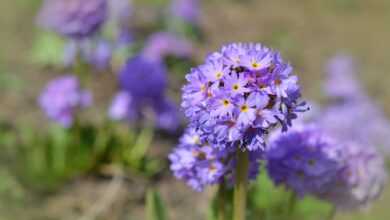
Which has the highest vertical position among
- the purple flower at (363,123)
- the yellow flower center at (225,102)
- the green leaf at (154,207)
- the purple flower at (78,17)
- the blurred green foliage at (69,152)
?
the purple flower at (363,123)

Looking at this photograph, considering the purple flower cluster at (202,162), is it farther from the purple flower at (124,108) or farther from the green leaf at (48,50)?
the green leaf at (48,50)

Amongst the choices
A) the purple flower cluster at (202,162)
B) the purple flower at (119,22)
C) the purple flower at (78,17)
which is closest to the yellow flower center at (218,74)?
the purple flower cluster at (202,162)

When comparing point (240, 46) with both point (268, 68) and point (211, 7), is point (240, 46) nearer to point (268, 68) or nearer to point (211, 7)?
point (268, 68)

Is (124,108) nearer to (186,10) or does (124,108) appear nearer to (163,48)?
(163,48)

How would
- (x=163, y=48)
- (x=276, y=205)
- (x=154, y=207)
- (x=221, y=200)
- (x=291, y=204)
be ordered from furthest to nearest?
1. (x=163, y=48)
2. (x=276, y=205)
3. (x=291, y=204)
4. (x=154, y=207)
5. (x=221, y=200)

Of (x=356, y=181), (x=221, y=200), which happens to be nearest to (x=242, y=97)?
(x=221, y=200)

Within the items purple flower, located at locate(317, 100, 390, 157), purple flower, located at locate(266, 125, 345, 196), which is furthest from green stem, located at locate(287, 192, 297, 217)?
purple flower, located at locate(317, 100, 390, 157)

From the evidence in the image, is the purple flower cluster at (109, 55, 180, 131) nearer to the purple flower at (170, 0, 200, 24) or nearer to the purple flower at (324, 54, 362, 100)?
the purple flower at (170, 0, 200, 24)
